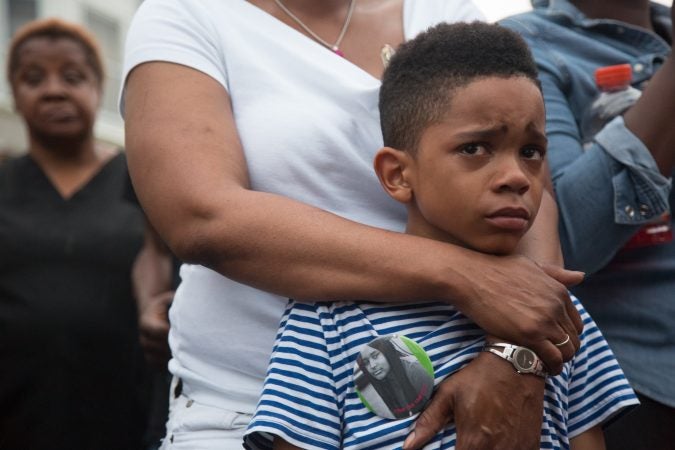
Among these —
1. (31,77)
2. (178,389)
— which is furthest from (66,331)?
(178,389)

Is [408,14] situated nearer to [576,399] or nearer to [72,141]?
[576,399]

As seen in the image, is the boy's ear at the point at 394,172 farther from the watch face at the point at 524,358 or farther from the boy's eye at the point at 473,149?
the watch face at the point at 524,358

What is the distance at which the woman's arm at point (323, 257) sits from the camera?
1.93 metres

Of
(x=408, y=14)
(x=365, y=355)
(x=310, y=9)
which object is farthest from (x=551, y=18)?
(x=365, y=355)

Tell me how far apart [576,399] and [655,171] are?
0.65 metres

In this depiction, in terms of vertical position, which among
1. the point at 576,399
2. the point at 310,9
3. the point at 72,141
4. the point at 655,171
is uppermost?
the point at 310,9

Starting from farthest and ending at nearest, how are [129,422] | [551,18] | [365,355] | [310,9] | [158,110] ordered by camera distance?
[129,422]
[551,18]
[310,9]
[158,110]
[365,355]

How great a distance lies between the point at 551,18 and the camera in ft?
9.43

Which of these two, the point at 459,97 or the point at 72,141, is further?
the point at 72,141

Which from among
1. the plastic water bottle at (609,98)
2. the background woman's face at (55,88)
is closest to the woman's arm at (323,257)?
the plastic water bottle at (609,98)

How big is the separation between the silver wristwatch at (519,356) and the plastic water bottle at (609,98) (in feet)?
3.19

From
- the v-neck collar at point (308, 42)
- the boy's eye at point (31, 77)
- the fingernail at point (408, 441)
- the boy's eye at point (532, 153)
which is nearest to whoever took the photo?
the fingernail at point (408, 441)

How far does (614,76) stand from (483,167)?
0.87 metres

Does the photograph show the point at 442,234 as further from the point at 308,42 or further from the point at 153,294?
the point at 153,294
